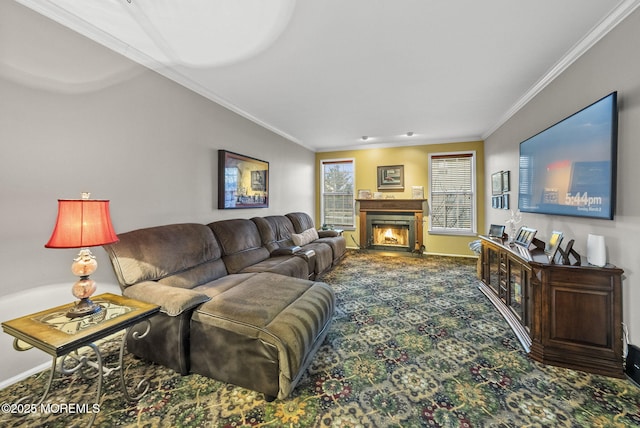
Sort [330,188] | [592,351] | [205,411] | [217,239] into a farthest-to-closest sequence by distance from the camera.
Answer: [330,188] < [217,239] < [592,351] < [205,411]

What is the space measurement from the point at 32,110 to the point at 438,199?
20.8 ft

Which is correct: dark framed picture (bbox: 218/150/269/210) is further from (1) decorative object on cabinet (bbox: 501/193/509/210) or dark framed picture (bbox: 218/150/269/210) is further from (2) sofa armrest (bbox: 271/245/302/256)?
(1) decorative object on cabinet (bbox: 501/193/509/210)

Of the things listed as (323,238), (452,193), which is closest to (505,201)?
(452,193)

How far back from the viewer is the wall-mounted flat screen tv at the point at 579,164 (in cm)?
188

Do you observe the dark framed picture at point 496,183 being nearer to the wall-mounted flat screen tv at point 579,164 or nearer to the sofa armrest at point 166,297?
the wall-mounted flat screen tv at point 579,164

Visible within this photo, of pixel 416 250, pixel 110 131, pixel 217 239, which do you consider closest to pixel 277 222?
pixel 217 239

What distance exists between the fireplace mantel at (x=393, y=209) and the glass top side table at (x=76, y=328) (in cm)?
510

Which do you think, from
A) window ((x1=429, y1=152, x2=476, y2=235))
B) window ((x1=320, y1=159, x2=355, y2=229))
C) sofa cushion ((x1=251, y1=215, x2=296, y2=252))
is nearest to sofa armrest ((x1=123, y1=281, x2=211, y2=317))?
sofa cushion ((x1=251, y1=215, x2=296, y2=252))

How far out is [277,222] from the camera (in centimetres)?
441

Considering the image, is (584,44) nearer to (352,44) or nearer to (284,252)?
(352,44)

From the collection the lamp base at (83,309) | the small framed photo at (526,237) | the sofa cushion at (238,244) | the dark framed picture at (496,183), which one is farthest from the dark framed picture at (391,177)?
the lamp base at (83,309)

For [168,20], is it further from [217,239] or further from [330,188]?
[330,188]

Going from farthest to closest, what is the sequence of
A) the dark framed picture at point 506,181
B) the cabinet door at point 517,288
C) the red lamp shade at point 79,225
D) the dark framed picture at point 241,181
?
the dark framed picture at point 506,181, the dark framed picture at point 241,181, the cabinet door at point 517,288, the red lamp shade at point 79,225

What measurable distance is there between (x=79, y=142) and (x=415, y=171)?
19.1ft
